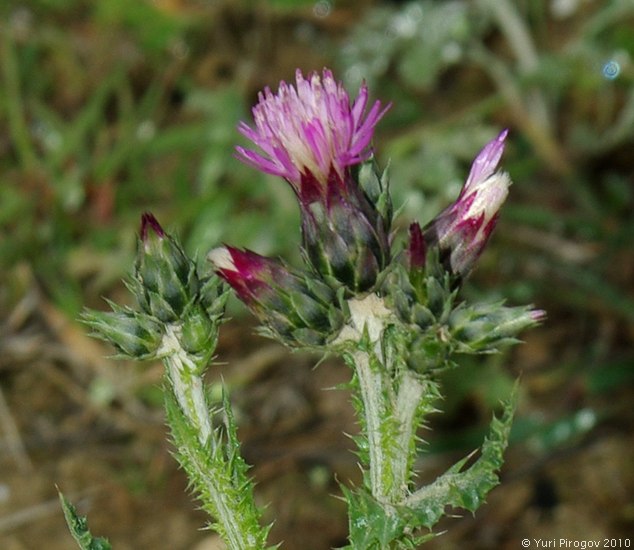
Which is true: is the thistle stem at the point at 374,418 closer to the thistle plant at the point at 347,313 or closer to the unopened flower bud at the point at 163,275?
the thistle plant at the point at 347,313

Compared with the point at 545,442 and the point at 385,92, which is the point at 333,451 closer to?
the point at 545,442

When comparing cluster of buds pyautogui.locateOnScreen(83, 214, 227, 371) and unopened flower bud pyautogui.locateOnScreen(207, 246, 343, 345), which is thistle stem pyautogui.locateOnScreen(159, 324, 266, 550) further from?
unopened flower bud pyautogui.locateOnScreen(207, 246, 343, 345)

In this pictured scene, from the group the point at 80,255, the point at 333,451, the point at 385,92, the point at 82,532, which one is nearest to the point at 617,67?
the point at 385,92

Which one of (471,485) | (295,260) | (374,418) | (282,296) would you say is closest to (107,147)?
(295,260)

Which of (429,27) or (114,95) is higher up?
(114,95)

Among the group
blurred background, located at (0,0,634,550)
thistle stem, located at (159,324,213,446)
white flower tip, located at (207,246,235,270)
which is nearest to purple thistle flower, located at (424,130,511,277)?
white flower tip, located at (207,246,235,270)

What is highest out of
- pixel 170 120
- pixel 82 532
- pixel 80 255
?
pixel 170 120
